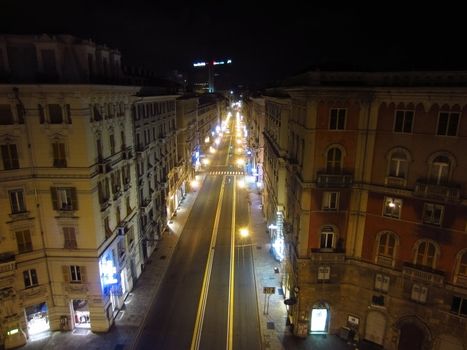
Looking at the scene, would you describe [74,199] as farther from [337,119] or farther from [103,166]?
[337,119]

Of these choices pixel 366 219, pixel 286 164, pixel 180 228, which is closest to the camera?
pixel 366 219

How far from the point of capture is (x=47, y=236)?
3531cm

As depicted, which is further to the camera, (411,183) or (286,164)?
(286,164)

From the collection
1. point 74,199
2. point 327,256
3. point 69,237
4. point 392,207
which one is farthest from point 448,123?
point 69,237

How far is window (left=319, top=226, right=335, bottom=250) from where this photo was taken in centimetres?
3609

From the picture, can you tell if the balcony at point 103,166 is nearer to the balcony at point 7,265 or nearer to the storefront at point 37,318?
the balcony at point 7,265

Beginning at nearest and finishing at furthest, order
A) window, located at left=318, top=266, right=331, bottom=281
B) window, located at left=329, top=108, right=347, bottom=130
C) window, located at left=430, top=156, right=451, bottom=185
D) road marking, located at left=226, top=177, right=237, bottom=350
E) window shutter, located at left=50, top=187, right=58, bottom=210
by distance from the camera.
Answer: window, located at left=430, top=156, right=451, bottom=185 < window, located at left=329, top=108, right=347, bottom=130 < window shutter, located at left=50, top=187, right=58, bottom=210 < window, located at left=318, top=266, right=331, bottom=281 < road marking, located at left=226, top=177, right=237, bottom=350

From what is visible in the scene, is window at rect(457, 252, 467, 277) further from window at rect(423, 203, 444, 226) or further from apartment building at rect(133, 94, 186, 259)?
apartment building at rect(133, 94, 186, 259)

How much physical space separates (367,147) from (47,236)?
116ft

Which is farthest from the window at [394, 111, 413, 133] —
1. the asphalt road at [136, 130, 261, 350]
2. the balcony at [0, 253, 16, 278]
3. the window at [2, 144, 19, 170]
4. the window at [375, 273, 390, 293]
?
the balcony at [0, 253, 16, 278]

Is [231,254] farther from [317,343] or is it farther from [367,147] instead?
[367,147]

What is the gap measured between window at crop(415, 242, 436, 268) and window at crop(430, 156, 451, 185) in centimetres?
627

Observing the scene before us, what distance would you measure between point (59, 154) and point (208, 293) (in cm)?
2626

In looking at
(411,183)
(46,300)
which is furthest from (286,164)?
(46,300)
